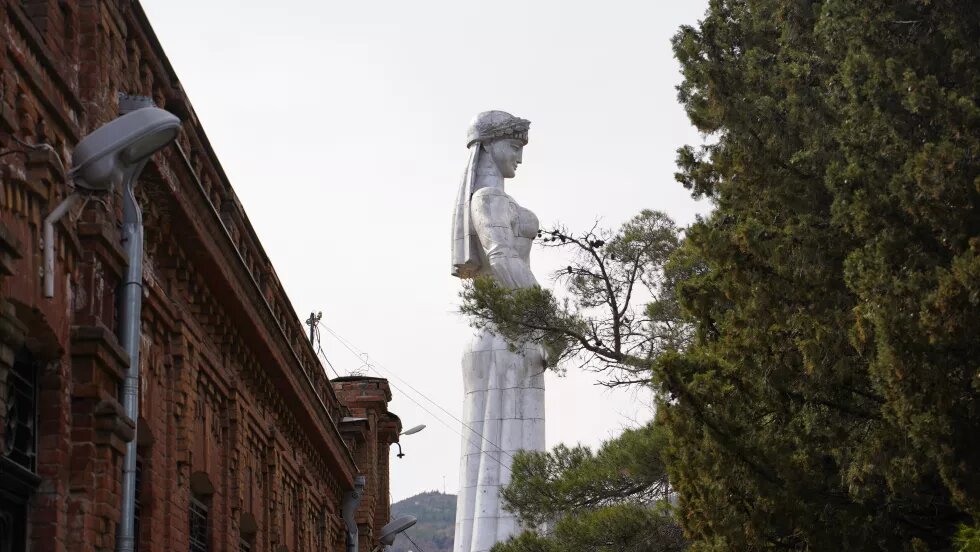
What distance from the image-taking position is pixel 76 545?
8906 mm

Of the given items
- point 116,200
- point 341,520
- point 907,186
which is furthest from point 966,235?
point 341,520

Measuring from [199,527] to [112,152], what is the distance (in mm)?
5050

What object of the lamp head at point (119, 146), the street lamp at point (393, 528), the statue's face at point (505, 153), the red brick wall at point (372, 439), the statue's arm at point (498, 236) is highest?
the statue's face at point (505, 153)

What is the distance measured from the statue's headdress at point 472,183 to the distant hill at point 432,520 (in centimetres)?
11347

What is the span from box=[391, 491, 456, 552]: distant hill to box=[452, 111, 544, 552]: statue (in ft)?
371

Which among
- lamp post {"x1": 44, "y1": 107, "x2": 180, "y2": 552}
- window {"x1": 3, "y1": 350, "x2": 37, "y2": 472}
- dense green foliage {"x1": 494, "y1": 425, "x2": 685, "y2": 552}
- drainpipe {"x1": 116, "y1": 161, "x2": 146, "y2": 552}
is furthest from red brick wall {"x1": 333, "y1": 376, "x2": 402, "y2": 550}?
window {"x1": 3, "y1": 350, "x2": 37, "y2": 472}

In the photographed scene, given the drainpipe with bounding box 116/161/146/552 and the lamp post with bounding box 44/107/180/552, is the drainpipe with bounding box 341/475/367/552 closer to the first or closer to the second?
the drainpipe with bounding box 116/161/146/552

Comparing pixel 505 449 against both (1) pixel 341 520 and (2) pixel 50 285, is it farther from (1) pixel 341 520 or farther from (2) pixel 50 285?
(2) pixel 50 285

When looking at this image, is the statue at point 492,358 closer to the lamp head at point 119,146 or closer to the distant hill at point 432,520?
the lamp head at point 119,146

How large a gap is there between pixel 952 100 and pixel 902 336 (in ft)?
5.63

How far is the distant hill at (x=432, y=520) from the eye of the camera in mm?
148125

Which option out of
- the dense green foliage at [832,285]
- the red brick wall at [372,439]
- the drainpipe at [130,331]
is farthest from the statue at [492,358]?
the drainpipe at [130,331]

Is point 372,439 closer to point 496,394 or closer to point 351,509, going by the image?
point 351,509

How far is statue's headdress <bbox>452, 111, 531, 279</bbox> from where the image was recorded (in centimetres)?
3050
